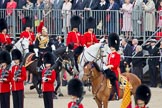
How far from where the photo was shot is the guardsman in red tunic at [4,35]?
2645 cm

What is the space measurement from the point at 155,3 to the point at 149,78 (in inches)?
91.9

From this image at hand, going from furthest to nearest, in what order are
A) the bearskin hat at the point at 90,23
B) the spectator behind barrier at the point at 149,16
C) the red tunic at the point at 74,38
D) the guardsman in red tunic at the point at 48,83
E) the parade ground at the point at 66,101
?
the spectator behind barrier at the point at 149,16
the bearskin hat at the point at 90,23
the red tunic at the point at 74,38
the parade ground at the point at 66,101
the guardsman in red tunic at the point at 48,83

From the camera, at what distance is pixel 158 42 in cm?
2792

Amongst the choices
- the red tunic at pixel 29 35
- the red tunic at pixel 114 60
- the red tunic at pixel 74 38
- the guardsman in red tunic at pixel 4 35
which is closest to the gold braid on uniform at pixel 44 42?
the red tunic at pixel 74 38

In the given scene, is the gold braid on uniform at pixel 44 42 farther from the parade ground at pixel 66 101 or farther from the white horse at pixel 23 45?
the parade ground at pixel 66 101

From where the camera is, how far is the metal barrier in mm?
27984

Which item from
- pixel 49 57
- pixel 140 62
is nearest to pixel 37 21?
pixel 140 62

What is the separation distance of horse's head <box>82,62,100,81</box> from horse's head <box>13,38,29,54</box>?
4958 mm

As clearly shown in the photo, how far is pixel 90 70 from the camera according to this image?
2119 centimetres

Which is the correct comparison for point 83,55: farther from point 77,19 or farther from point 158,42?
point 158,42

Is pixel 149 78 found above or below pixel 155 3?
below

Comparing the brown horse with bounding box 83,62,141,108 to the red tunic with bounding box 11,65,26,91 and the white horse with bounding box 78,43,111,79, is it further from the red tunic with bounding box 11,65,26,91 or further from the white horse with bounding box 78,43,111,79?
the white horse with bounding box 78,43,111,79

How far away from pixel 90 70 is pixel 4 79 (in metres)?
1.97

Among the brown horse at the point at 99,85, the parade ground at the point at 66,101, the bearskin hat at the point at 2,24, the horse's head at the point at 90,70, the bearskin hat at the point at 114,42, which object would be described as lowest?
the parade ground at the point at 66,101
